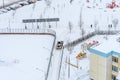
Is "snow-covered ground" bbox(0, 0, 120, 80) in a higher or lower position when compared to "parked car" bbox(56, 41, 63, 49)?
higher

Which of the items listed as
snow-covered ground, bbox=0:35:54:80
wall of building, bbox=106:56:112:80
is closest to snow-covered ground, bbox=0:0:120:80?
snow-covered ground, bbox=0:35:54:80

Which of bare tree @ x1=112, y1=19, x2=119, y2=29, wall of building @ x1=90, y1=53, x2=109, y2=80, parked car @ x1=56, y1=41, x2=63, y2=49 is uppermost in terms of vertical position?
bare tree @ x1=112, y1=19, x2=119, y2=29

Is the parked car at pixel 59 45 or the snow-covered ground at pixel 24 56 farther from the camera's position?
the parked car at pixel 59 45

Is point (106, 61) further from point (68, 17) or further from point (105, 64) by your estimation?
point (68, 17)

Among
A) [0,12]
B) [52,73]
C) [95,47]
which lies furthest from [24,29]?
[95,47]

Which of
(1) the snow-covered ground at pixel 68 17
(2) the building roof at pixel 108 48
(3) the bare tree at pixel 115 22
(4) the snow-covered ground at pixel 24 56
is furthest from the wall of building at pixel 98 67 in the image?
(3) the bare tree at pixel 115 22

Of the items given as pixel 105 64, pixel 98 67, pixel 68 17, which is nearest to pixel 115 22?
pixel 68 17

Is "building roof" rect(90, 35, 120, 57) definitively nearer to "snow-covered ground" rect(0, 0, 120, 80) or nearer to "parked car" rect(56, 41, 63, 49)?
"snow-covered ground" rect(0, 0, 120, 80)

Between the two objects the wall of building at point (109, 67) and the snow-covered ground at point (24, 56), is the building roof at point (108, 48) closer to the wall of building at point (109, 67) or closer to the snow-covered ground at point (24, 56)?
the wall of building at point (109, 67)
